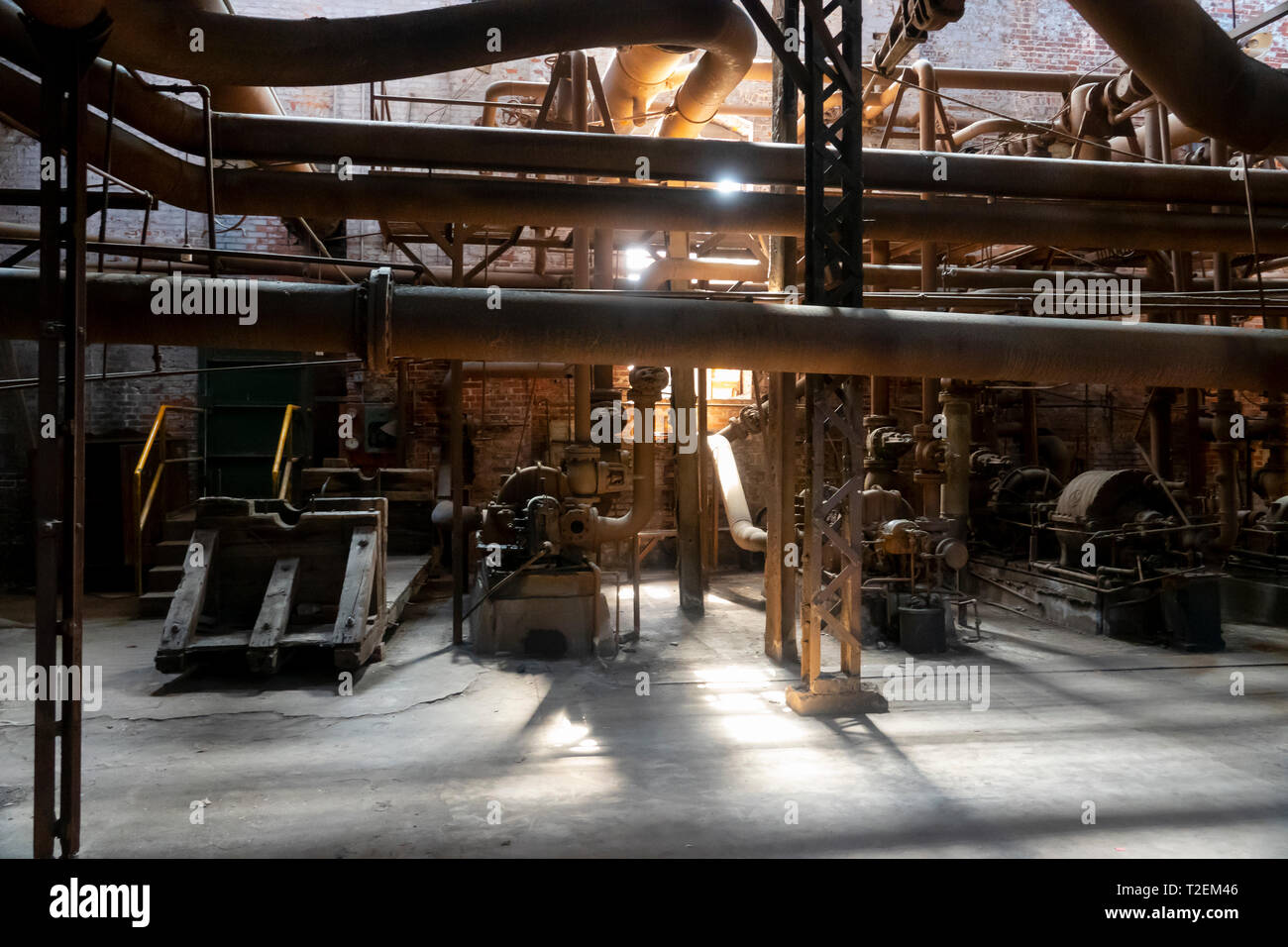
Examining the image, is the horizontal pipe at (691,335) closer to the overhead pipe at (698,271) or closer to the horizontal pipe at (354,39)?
the horizontal pipe at (354,39)

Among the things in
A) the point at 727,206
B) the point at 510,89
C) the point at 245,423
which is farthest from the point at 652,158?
the point at 245,423

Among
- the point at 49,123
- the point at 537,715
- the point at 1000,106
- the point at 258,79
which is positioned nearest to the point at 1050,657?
the point at 537,715

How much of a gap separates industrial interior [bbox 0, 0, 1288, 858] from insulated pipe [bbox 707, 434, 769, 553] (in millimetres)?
96

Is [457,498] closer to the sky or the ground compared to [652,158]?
closer to the ground

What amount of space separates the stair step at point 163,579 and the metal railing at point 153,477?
15 centimetres

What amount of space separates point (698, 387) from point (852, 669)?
5000 mm

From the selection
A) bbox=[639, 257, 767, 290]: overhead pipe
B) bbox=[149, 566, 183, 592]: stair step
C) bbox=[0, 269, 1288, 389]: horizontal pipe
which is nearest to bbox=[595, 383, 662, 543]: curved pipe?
bbox=[639, 257, 767, 290]: overhead pipe

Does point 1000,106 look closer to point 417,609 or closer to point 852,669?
point 852,669

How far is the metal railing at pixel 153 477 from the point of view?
9.21 meters

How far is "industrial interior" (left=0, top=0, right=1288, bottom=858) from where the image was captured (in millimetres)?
3869

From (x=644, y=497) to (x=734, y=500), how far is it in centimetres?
282

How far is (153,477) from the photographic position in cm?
1074

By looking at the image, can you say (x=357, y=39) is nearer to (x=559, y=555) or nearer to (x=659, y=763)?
(x=659, y=763)

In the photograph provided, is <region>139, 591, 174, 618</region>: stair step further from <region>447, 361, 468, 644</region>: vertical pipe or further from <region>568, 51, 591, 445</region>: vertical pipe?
<region>568, 51, 591, 445</region>: vertical pipe
